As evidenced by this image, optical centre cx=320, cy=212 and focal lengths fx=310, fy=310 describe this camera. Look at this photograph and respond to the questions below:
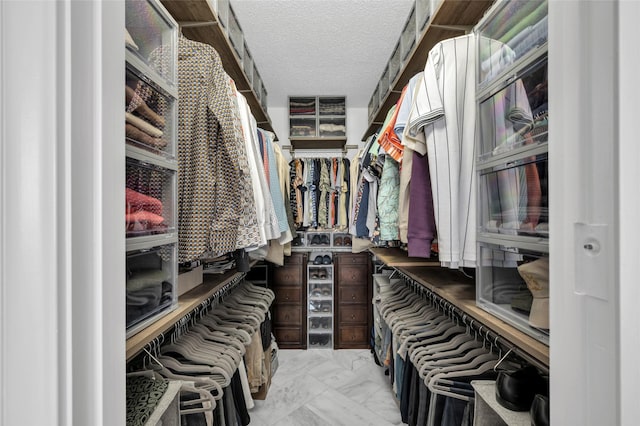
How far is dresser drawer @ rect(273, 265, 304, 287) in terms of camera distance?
10.0 feet

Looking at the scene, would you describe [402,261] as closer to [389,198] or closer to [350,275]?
[389,198]

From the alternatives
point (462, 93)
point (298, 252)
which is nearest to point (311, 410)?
point (298, 252)

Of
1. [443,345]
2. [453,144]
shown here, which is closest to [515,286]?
[453,144]

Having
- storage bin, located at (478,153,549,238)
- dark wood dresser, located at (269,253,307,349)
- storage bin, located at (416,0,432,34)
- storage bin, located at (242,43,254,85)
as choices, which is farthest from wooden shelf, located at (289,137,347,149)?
storage bin, located at (478,153,549,238)

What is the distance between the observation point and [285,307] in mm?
3062

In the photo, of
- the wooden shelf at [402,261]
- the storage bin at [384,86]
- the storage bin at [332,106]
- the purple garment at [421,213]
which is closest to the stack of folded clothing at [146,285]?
the purple garment at [421,213]

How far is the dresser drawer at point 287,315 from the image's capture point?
305 cm

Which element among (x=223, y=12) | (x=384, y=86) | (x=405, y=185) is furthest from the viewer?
(x=384, y=86)

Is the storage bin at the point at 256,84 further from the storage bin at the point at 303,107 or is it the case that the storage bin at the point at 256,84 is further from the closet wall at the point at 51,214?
the closet wall at the point at 51,214

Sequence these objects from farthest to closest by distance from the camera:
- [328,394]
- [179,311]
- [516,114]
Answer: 1. [328,394]
2. [179,311]
3. [516,114]

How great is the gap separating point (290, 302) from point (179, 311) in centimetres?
217

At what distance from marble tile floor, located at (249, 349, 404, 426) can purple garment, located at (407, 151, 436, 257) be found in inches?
55.9

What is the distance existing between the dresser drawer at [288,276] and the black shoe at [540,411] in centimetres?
242

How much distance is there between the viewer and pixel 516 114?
2.77 ft
